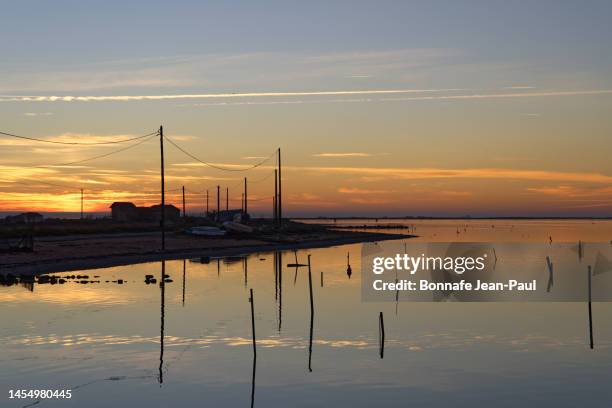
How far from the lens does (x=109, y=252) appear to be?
85.1 meters

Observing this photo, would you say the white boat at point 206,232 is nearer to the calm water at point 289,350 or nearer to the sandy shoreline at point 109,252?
the sandy shoreline at point 109,252

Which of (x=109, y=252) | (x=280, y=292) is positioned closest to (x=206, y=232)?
(x=109, y=252)

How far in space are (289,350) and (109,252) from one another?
5416 cm

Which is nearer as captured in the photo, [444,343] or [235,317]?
[444,343]

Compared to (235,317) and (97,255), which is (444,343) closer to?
(235,317)

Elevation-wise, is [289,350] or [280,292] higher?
[280,292]

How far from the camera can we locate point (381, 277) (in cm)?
7994

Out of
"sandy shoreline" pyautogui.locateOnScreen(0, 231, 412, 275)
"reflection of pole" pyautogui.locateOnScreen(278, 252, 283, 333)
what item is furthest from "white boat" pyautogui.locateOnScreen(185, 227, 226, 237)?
"reflection of pole" pyautogui.locateOnScreen(278, 252, 283, 333)

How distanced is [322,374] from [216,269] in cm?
5229

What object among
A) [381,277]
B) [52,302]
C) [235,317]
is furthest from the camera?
[381,277]

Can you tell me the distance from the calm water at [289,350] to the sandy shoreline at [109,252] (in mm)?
11990

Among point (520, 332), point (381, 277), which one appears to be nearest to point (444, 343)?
point (520, 332)

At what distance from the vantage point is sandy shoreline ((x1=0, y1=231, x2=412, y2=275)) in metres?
69.4

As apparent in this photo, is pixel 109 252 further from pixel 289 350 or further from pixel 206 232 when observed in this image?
pixel 289 350
